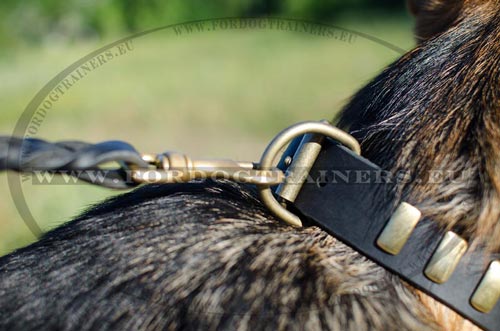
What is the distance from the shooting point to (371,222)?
5.04 feet

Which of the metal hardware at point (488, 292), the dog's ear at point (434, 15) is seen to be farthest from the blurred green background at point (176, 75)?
the metal hardware at point (488, 292)

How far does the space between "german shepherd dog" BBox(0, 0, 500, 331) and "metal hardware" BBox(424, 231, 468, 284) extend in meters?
0.04

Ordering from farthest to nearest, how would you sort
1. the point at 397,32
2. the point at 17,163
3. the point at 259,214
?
the point at 397,32
the point at 259,214
the point at 17,163

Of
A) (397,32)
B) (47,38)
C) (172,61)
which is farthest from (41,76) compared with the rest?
(397,32)

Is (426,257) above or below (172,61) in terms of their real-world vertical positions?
below

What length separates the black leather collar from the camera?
1469mm

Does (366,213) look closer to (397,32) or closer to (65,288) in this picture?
(65,288)

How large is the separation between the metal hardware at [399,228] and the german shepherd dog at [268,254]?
2.0 inches

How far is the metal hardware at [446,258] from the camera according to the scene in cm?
146

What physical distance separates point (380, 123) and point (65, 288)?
84cm

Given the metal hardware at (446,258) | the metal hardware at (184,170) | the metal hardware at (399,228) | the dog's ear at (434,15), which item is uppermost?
the dog's ear at (434,15)

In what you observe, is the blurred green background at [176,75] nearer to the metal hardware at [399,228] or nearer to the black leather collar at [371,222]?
the black leather collar at [371,222]

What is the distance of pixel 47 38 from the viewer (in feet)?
53.8

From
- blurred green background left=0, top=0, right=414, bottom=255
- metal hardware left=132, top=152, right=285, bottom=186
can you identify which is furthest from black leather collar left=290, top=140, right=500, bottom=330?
blurred green background left=0, top=0, right=414, bottom=255
